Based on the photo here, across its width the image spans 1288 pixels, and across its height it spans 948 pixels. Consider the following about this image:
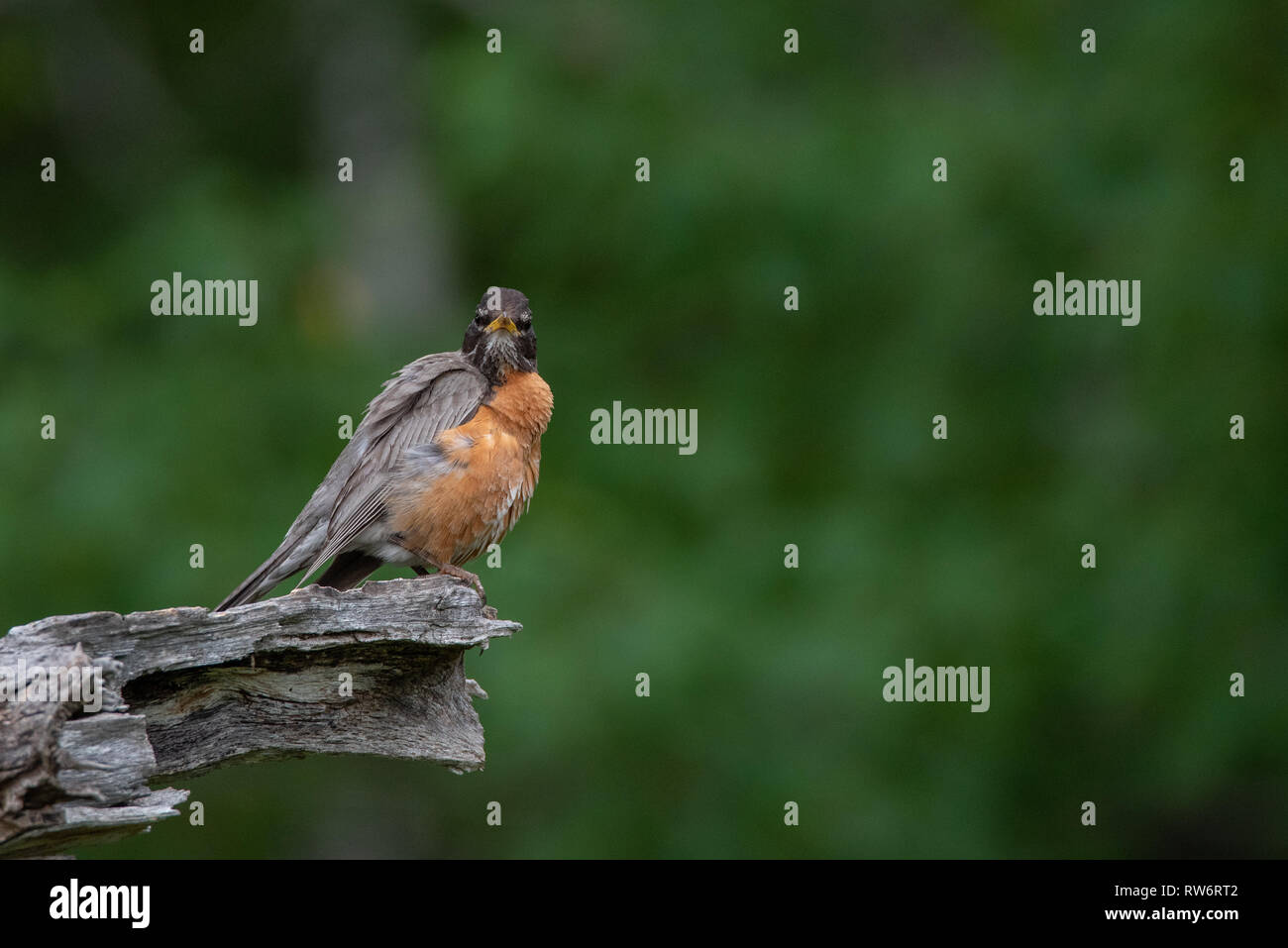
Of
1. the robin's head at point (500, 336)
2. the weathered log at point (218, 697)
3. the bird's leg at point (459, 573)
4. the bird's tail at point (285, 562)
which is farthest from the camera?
the robin's head at point (500, 336)

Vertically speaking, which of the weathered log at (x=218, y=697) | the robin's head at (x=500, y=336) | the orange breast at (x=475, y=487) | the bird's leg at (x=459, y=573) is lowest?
the weathered log at (x=218, y=697)

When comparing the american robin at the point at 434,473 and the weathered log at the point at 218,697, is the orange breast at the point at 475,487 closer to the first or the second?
the american robin at the point at 434,473

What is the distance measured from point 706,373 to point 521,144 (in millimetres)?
2812

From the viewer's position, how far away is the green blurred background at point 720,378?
12.6 meters

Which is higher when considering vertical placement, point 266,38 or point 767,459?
point 266,38

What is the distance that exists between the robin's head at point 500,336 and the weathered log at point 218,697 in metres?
1.99

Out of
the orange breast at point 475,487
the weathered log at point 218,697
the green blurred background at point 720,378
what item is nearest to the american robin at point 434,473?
the orange breast at point 475,487

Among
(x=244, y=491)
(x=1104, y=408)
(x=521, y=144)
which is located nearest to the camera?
(x=244, y=491)

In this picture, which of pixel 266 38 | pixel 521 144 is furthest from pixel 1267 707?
pixel 266 38

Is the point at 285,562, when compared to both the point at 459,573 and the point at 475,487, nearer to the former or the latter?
the point at 459,573

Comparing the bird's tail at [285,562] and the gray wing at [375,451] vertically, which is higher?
the gray wing at [375,451]

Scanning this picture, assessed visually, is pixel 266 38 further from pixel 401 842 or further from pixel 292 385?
pixel 401 842

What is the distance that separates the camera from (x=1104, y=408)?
46.6 ft

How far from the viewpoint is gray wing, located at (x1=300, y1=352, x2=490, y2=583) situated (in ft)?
26.1
